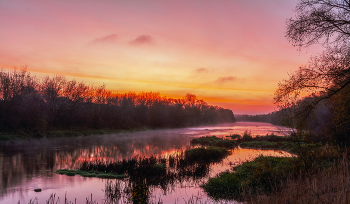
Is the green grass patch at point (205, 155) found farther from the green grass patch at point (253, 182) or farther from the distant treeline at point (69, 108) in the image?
the distant treeline at point (69, 108)

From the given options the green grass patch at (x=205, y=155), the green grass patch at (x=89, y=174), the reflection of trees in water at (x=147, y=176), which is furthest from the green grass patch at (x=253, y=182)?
the green grass patch at (x=205, y=155)

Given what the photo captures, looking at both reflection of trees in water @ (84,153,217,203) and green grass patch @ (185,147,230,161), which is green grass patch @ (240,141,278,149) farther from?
reflection of trees in water @ (84,153,217,203)

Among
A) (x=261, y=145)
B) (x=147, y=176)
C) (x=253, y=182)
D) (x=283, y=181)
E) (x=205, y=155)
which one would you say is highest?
(x=283, y=181)

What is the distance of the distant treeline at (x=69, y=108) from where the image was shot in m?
30.1

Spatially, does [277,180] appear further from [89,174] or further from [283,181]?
[89,174]

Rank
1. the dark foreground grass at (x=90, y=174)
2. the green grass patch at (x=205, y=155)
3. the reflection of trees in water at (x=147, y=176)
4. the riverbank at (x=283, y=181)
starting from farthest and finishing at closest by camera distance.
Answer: the green grass patch at (x=205, y=155) → the dark foreground grass at (x=90, y=174) → the reflection of trees in water at (x=147, y=176) → the riverbank at (x=283, y=181)

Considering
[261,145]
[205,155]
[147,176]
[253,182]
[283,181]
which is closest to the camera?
[283,181]

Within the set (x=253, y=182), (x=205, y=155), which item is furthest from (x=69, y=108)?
(x=253, y=182)

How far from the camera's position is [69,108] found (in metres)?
40.3

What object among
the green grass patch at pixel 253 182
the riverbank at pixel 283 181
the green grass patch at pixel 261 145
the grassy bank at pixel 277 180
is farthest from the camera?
the green grass patch at pixel 261 145

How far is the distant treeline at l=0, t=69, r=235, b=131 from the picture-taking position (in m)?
30.1

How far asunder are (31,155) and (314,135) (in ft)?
92.7

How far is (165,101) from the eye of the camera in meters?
83.2

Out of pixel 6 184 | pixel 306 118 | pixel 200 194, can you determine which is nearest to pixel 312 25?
pixel 306 118
